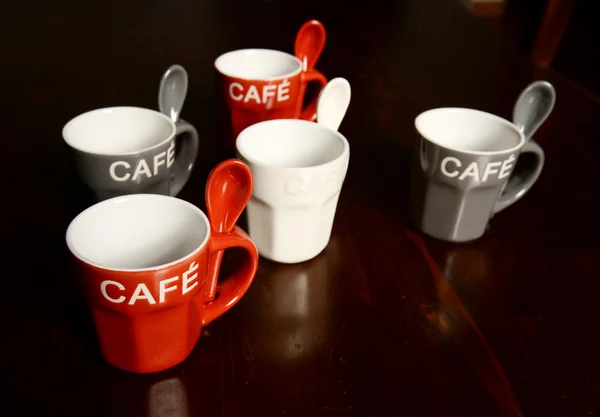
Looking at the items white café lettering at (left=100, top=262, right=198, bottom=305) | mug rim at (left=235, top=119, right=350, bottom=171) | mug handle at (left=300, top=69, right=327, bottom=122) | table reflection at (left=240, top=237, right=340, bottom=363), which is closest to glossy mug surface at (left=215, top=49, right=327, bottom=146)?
mug handle at (left=300, top=69, right=327, bottom=122)

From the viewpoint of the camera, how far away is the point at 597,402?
463 mm

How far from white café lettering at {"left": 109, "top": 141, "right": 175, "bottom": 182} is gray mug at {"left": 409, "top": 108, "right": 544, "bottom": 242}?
27 cm

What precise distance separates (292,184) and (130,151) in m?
0.19

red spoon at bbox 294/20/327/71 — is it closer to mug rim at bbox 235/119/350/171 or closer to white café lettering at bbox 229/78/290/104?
white café lettering at bbox 229/78/290/104

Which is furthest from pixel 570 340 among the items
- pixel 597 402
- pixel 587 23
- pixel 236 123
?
pixel 587 23

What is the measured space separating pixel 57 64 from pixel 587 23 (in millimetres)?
1925

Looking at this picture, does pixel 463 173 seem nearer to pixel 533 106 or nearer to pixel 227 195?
pixel 533 106

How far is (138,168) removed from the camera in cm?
58

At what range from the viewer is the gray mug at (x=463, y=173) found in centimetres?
61

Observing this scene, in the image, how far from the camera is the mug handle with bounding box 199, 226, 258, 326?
489 millimetres

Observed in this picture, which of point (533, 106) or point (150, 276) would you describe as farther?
point (533, 106)

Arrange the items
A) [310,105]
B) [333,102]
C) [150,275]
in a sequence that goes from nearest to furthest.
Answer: [150,275]
[333,102]
[310,105]

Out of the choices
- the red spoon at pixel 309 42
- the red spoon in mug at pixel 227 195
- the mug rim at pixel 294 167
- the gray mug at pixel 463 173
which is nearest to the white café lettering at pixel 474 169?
the gray mug at pixel 463 173

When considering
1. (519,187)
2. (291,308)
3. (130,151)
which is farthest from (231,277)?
(519,187)
